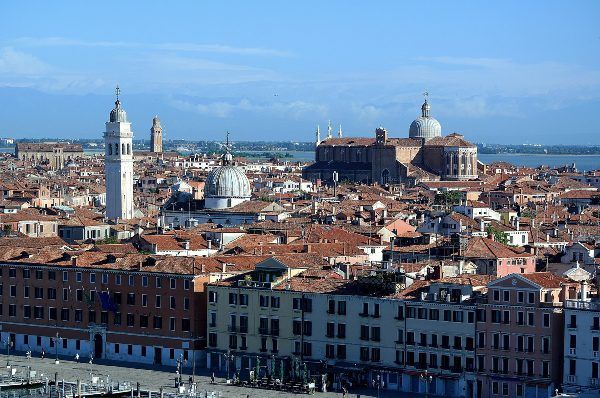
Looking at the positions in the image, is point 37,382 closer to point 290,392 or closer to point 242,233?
point 290,392

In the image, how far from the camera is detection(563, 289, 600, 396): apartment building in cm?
3425

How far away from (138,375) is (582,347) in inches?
433

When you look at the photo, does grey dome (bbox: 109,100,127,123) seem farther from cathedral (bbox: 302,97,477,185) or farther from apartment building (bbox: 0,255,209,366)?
cathedral (bbox: 302,97,477,185)

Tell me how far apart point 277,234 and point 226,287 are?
1447 centimetres

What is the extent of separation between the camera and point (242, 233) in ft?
182

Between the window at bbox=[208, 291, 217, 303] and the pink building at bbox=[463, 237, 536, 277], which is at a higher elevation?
the pink building at bbox=[463, 237, 536, 277]

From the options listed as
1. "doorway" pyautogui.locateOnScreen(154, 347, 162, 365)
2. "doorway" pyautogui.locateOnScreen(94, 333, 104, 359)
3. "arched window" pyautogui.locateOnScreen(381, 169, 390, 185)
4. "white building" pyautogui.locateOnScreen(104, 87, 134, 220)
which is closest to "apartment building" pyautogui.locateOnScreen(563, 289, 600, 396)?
Result: "doorway" pyautogui.locateOnScreen(154, 347, 162, 365)

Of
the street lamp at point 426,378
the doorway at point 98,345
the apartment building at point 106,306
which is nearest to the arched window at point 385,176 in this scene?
the apartment building at point 106,306

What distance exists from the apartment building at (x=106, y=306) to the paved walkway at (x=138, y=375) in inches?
24.3

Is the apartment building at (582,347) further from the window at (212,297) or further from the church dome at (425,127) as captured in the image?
the church dome at (425,127)

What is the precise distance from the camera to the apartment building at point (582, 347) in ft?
112

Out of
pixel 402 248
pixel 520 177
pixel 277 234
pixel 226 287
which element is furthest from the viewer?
pixel 520 177

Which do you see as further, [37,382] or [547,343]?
[37,382]

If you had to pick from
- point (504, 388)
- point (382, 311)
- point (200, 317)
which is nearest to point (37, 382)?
point (200, 317)
